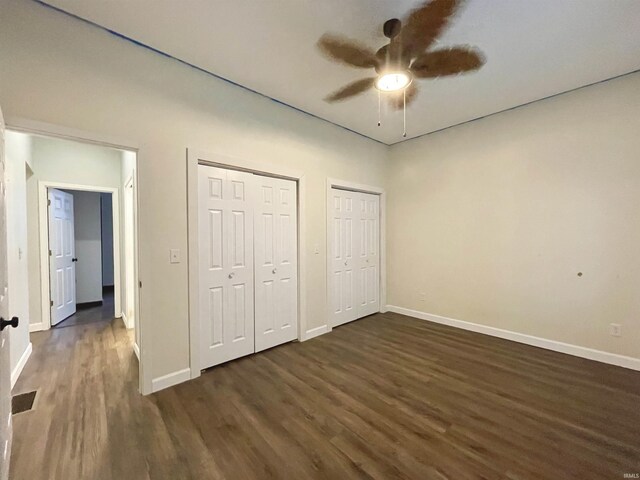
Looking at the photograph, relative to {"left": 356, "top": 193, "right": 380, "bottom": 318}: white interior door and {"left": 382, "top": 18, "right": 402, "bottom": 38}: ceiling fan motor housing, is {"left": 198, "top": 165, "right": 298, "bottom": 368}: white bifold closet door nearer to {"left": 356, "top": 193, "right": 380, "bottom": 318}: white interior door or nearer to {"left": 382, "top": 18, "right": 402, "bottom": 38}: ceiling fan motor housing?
{"left": 356, "top": 193, "right": 380, "bottom": 318}: white interior door

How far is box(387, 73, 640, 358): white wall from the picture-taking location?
8.69ft

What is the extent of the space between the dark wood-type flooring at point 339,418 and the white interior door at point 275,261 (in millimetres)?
329

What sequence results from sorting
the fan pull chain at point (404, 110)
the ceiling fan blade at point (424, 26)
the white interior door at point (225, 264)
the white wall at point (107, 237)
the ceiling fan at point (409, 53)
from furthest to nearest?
the white wall at point (107, 237)
the fan pull chain at point (404, 110)
the white interior door at point (225, 264)
the ceiling fan at point (409, 53)
the ceiling fan blade at point (424, 26)

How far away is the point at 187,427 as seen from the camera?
1.82m

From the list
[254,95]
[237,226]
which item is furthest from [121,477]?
[254,95]

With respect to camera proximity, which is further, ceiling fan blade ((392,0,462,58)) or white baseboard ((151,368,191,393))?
white baseboard ((151,368,191,393))

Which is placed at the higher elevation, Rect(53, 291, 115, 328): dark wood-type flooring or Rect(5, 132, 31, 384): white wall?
Rect(5, 132, 31, 384): white wall

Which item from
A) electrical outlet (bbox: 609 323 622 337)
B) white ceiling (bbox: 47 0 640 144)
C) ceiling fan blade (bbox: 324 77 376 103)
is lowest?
electrical outlet (bbox: 609 323 622 337)

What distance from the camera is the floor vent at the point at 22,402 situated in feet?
6.53

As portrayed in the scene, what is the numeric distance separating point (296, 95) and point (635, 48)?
3.00 meters

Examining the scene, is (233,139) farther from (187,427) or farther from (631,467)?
(631,467)

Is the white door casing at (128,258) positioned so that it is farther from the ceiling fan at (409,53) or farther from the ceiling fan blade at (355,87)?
the ceiling fan at (409,53)

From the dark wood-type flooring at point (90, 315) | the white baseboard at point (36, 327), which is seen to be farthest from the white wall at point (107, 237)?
the white baseboard at point (36, 327)

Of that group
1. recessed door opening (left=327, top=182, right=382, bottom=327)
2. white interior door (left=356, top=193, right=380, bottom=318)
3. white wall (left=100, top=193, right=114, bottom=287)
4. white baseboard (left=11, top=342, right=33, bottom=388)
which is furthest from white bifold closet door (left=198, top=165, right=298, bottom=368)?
white wall (left=100, top=193, right=114, bottom=287)
